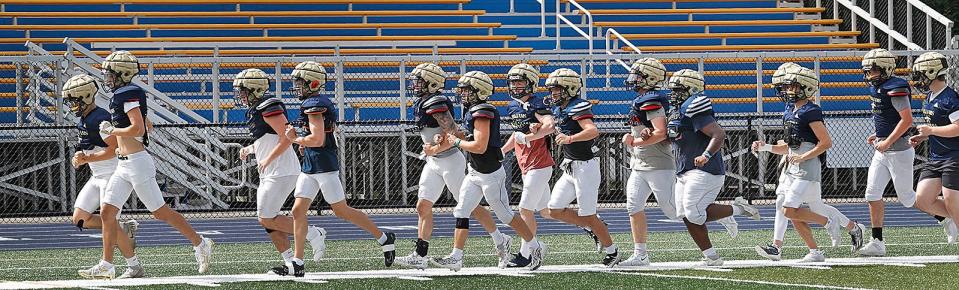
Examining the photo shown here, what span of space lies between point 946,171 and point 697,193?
6.12 feet

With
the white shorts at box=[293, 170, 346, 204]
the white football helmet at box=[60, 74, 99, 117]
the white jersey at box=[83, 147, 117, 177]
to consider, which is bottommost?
the white shorts at box=[293, 170, 346, 204]

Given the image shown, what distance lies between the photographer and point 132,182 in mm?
10719

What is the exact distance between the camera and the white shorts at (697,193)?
36.3ft

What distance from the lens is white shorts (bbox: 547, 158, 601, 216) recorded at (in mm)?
11336

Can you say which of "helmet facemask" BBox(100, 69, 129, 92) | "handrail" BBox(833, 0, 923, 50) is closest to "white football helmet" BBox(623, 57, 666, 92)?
"helmet facemask" BBox(100, 69, 129, 92)

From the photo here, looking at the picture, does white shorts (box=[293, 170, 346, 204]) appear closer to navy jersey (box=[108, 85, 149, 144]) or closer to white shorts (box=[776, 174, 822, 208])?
navy jersey (box=[108, 85, 149, 144])

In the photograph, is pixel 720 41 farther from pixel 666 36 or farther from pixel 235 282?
pixel 235 282

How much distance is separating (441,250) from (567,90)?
8.62ft

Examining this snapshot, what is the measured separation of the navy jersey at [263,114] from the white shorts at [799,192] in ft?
11.6

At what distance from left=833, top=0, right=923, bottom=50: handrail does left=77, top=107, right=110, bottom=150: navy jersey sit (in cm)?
1420

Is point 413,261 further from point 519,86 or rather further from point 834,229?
point 834,229

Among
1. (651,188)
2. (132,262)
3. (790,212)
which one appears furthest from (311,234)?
(790,212)

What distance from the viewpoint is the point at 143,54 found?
22.2 meters

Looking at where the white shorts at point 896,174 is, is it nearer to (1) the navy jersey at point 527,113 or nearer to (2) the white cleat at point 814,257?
(2) the white cleat at point 814,257
